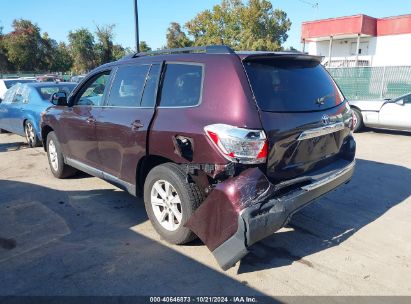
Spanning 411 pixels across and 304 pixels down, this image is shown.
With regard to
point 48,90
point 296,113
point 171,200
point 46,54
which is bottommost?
point 171,200

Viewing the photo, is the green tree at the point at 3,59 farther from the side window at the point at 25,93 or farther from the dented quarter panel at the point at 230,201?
the dented quarter panel at the point at 230,201

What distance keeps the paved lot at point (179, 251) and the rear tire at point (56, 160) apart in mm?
507

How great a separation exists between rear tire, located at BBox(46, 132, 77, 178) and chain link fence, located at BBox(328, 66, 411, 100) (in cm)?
1349

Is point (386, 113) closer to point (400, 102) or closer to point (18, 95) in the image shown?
point (400, 102)

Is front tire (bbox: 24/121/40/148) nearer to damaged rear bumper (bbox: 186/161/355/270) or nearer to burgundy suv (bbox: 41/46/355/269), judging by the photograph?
burgundy suv (bbox: 41/46/355/269)

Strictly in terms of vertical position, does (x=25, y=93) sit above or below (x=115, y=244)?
above

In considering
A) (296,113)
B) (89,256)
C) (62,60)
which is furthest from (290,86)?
(62,60)

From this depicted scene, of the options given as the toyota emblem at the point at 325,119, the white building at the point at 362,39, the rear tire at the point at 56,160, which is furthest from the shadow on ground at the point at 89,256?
the white building at the point at 362,39

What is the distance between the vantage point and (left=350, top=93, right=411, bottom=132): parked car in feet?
31.0

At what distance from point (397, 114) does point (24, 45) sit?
52.7m

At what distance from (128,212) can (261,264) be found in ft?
6.44

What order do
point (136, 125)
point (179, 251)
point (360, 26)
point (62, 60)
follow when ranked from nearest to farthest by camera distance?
point (179, 251)
point (136, 125)
point (360, 26)
point (62, 60)

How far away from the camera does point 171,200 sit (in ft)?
12.1

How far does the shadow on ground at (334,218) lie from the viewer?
356cm
